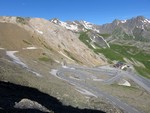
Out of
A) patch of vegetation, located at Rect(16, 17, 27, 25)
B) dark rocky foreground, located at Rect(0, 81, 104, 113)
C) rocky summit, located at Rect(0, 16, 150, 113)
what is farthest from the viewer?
patch of vegetation, located at Rect(16, 17, 27, 25)

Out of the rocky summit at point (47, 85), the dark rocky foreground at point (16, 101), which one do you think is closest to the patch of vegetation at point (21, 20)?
the rocky summit at point (47, 85)

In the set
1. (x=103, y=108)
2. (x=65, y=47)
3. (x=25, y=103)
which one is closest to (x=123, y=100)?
(x=103, y=108)

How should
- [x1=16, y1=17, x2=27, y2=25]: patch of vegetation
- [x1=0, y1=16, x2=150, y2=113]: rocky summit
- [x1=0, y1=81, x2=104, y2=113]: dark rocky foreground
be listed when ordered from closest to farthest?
[x1=0, y1=81, x2=104, y2=113]: dark rocky foreground < [x1=0, y1=16, x2=150, y2=113]: rocky summit < [x1=16, y1=17, x2=27, y2=25]: patch of vegetation

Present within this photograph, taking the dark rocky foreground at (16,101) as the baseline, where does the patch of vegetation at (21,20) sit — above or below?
above

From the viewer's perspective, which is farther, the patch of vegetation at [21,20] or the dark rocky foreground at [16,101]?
the patch of vegetation at [21,20]

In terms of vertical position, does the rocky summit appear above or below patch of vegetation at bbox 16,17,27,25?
below

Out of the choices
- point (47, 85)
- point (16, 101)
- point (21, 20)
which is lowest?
point (47, 85)

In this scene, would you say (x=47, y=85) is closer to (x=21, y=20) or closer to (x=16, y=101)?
(x=16, y=101)

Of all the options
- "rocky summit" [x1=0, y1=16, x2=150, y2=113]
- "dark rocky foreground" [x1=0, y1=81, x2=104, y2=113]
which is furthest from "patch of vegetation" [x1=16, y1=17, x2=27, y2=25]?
"dark rocky foreground" [x1=0, y1=81, x2=104, y2=113]

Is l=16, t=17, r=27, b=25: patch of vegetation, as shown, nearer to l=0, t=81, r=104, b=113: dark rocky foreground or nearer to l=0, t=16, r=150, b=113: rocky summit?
l=0, t=16, r=150, b=113: rocky summit

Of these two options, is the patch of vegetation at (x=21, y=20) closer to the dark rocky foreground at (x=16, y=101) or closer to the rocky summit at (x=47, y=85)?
the rocky summit at (x=47, y=85)

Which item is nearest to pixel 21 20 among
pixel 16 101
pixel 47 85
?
pixel 47 85

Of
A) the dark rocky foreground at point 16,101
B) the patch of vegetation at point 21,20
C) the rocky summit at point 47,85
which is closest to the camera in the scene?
the dark rocky foreground at point 16,101

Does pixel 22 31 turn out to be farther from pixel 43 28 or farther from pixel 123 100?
pixel 123 100
